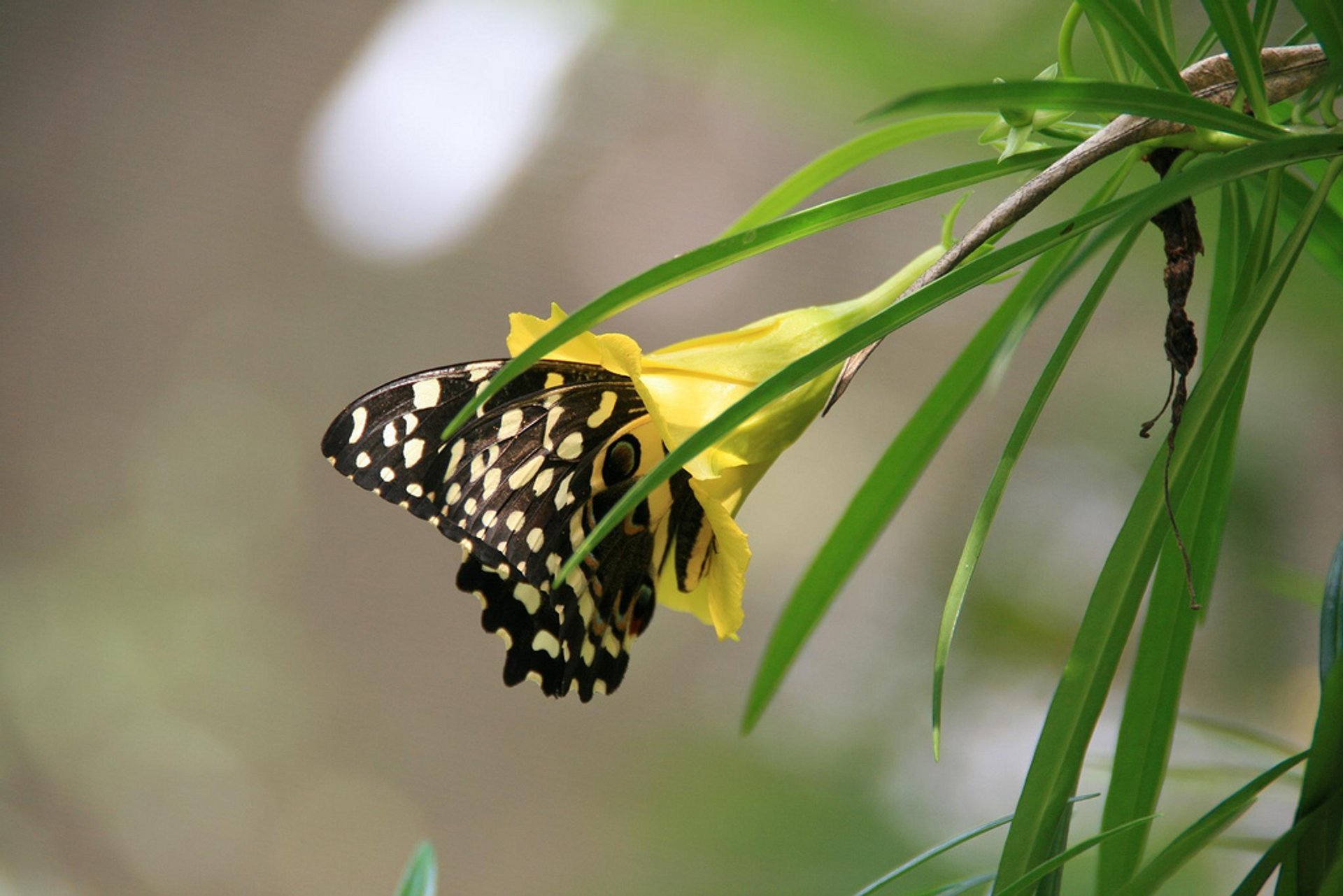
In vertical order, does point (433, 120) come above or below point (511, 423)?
above

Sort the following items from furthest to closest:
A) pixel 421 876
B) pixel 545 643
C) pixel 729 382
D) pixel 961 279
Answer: pixel 421 876 → pixel 545 643 → pixel 729 382 → pixel 961 279

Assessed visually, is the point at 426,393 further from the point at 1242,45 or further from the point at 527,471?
the point at 1242,45

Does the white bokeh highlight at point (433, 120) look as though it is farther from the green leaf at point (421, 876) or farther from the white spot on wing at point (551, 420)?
the white spot on wing at point (551, 420)

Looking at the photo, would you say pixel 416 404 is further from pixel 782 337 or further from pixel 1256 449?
pixel 1256 449

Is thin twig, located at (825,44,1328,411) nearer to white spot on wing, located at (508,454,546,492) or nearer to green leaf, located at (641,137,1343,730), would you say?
green leaf, located at (641,137,1343,730)

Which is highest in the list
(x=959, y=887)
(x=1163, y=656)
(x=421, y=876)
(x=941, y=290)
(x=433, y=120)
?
(x=433, y=120)

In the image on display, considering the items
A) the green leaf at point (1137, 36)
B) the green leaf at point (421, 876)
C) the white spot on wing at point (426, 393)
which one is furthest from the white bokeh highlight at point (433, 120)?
the green leaf at point (1137, 36)

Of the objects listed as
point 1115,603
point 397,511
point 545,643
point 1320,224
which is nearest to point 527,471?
point 545,643

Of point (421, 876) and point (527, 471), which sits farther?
point (421, 876)
